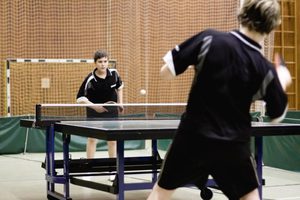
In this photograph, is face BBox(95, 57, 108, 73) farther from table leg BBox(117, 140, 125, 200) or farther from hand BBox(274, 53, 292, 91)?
hand BBox(274, 53, 292, 91)

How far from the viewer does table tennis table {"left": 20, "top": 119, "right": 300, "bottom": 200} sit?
4.43 m

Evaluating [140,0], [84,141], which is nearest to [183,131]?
Answer: [84,141]

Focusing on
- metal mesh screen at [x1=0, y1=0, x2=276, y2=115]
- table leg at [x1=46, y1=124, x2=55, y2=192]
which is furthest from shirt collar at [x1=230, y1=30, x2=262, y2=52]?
metal mesh screen at [x1=0, y1=0, x2=276, y2=115]

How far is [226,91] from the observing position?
108 inches

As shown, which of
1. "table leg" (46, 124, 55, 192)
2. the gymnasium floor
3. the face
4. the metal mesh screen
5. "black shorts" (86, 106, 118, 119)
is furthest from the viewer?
the metal mesh screen

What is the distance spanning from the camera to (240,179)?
2840 mm

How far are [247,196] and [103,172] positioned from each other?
358cm

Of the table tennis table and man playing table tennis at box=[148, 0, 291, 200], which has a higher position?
man playing table tennis at box=[148, 0, 291, 200]

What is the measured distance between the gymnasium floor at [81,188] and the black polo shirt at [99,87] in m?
1.11

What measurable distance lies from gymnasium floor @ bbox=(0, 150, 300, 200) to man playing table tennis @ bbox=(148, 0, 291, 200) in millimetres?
3464

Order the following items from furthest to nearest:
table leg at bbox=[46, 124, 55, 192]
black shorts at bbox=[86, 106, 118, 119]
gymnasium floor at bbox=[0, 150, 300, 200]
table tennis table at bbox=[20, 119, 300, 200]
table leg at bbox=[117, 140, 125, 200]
Result: black shorts at bbox=[86, 106, 118, 119]
gymnasium floor at bbox=[0, 150, 300, 200]
table leg at bbox=[46, 124, 55, 192]
table leg at bbox=[117, 140, 125, 200]
table tennis table at bbox=[20, 119, 300, 200]

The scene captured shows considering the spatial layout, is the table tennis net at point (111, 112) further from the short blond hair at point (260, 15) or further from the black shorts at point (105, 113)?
the short blond hair at point (260, 15)

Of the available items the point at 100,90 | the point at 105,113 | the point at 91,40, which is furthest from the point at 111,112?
the point at 91,40

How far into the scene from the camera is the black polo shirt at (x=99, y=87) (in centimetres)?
700
